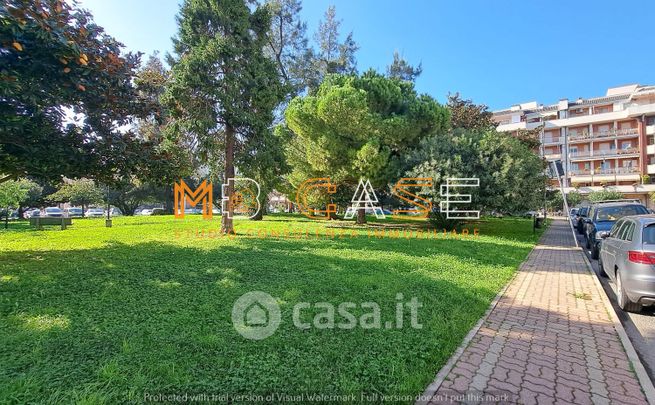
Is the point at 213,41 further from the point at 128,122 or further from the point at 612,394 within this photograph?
the point at 612,394

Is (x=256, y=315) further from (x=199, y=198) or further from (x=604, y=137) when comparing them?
(x=604, y=137)

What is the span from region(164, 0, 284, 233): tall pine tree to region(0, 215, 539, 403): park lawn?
5.00 meters

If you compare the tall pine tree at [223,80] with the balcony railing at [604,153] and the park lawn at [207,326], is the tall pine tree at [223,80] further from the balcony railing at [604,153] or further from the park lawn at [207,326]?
the balcony railing at [604,153]

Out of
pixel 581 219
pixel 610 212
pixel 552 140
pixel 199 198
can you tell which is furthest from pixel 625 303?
pixel 552 140

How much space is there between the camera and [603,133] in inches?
2020

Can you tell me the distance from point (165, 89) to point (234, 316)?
9436mm

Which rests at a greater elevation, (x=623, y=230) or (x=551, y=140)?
(x=551, y=140)

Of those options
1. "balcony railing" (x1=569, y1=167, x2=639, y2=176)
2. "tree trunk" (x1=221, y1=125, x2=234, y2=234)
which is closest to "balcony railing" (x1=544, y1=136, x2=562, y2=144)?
"balcony railing" (x1=569, y1=167, x2=639, y2=176)

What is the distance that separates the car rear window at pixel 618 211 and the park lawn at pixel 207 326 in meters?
5.88

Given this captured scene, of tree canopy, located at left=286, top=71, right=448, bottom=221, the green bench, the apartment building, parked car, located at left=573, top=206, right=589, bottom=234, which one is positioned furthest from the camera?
the apartment building

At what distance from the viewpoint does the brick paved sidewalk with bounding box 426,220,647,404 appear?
2.89m

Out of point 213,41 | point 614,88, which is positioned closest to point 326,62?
point 213,41

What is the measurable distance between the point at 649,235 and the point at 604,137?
60107 millimetres

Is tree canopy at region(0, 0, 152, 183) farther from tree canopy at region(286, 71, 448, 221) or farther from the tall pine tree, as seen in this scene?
tree canopy at region(286, 71, 448, 221)
